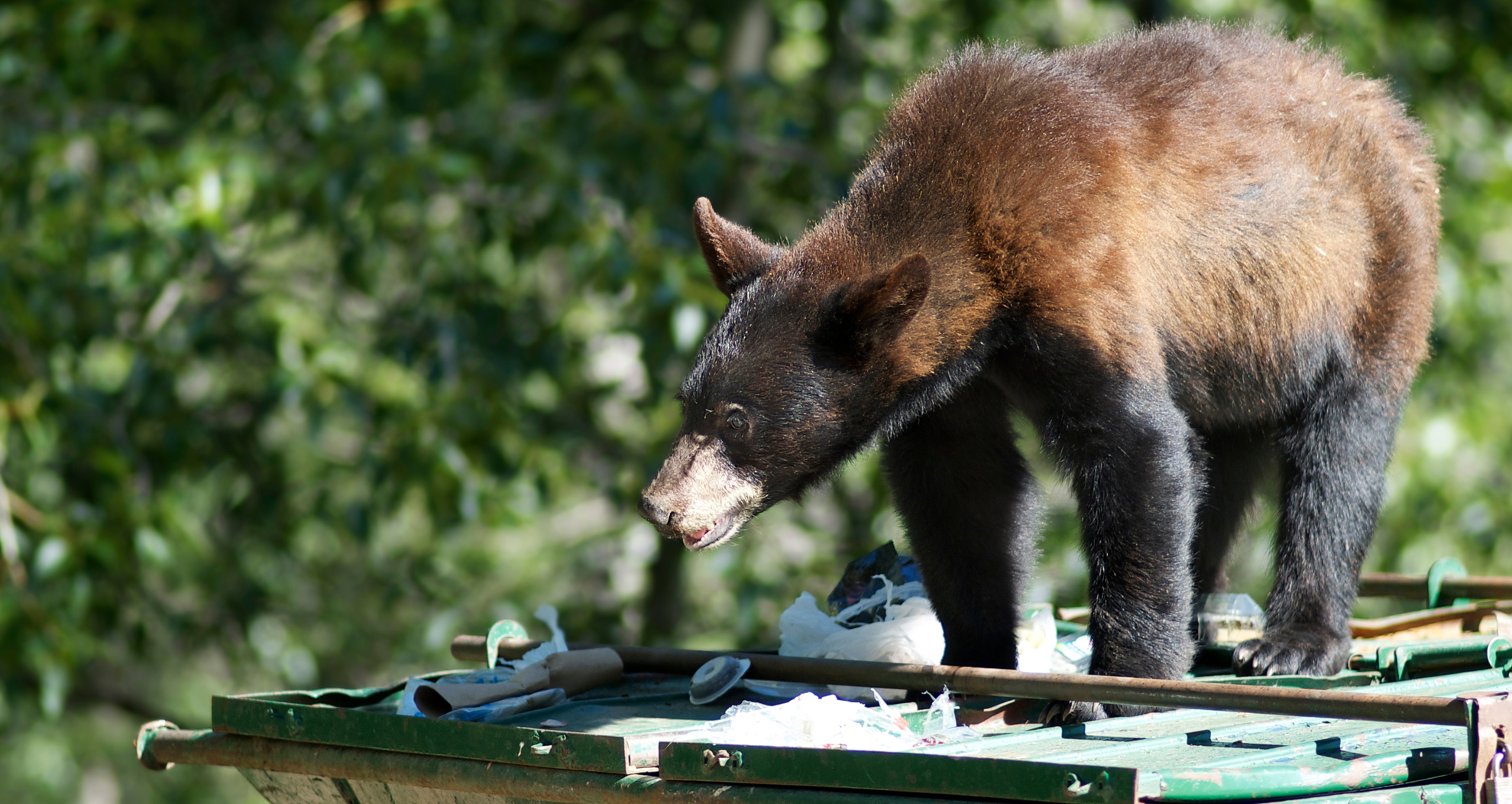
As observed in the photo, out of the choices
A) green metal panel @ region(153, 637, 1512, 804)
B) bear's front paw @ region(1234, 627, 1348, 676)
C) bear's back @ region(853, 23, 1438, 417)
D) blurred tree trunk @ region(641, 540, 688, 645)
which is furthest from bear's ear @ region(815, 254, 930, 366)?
blurred tree trunk @ region(641, 540, 688, 645)

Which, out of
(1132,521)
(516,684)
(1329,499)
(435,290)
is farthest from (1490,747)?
(435,290)

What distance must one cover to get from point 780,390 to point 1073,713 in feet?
3.18

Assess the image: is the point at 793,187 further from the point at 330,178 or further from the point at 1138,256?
the point at 1138,256

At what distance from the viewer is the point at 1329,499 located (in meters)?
4.04

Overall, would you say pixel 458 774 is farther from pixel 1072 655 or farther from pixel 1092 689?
pixel 1072 655

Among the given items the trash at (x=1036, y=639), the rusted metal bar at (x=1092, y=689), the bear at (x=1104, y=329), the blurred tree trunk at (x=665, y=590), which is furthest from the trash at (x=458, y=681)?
the blurred tree trunk at (x=665, y=590)

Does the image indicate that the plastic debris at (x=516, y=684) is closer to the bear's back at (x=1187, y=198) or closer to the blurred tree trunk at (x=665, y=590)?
the bear's back at (x=1187, y=198)

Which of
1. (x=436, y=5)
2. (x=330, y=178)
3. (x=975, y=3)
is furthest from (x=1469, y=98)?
(x=330, y=178)

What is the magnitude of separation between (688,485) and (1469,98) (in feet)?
22.7

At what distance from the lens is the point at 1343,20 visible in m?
7.64

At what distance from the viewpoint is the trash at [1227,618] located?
425cm

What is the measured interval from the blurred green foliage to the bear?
4.03 ft

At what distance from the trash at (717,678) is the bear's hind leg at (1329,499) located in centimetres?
154

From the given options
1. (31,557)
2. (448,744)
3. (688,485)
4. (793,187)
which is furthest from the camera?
(793,187)
